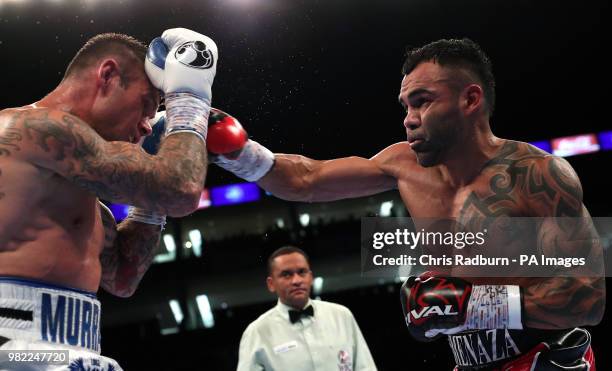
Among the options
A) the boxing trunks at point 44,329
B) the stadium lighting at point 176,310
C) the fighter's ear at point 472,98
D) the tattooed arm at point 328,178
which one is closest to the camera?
the boxing trunks at point 44,329

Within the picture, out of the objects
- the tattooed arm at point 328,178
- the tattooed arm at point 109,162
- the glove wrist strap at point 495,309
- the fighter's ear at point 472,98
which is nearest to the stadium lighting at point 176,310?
the tattooed arm at point 328,178

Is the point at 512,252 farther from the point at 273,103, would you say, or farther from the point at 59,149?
the point at 273,103

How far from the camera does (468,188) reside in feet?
8.16

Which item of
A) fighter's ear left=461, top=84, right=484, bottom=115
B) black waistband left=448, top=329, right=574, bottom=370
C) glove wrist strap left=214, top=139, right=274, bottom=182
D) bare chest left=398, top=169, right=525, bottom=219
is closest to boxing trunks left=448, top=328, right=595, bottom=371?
black waistband left=448, top=329, right=574, bottom=370

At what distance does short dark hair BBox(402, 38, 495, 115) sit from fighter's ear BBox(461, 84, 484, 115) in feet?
0.15

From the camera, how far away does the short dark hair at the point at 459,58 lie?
2574 mm

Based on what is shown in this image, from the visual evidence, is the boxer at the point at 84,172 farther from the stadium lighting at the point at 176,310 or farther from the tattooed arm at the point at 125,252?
the stadium lighting at the point at 176,310

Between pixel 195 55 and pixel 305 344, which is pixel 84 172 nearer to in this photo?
pixel 195 55

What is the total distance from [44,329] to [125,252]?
59cm

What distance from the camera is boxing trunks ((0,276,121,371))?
5.20 feet

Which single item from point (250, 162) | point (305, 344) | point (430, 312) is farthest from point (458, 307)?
point (305, 344)

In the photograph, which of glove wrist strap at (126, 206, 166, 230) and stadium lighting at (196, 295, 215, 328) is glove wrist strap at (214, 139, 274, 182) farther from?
stadium lighting at (196, 295, 215, 328)

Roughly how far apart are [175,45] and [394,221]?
578 centimetres

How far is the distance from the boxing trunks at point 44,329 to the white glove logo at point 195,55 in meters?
0.75
